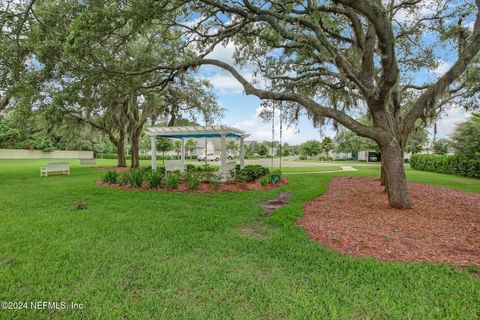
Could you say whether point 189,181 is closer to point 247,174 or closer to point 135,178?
point 135,178

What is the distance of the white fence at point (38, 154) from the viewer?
34.8m

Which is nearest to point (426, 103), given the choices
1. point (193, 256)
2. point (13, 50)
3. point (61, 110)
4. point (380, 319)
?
point (380, 319)

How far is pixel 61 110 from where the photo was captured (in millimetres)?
11664

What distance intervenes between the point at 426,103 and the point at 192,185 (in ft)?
24.4

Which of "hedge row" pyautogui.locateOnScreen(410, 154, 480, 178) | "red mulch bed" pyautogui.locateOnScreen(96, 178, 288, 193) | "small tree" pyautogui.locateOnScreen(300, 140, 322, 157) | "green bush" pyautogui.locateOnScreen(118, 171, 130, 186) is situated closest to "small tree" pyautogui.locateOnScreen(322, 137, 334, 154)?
"small tree" pyautogui.locateOnScreen(300, 140, 322, 157)

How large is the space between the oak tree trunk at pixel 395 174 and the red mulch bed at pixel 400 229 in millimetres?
241

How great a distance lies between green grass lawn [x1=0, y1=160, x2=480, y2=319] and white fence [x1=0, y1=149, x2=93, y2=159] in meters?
→ 41.6

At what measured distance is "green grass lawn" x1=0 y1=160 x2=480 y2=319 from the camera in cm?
228

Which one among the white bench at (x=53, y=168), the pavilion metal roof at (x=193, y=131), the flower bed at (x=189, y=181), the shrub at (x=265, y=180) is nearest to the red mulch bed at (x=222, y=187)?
the flower bed at (x=189, y=181)

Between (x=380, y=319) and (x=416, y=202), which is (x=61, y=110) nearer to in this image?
(x=380, y=319)

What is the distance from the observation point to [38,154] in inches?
1529

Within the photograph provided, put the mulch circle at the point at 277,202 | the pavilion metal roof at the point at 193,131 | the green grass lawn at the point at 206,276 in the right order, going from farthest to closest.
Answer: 1. the pavilion metal roof at the point at 193,131
2. the mulch circle at the point at 277,202
3. the green grass lawn at the point at 206,276

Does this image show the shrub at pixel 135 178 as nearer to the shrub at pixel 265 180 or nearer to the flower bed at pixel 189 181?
the flower bed at pixel 189 181

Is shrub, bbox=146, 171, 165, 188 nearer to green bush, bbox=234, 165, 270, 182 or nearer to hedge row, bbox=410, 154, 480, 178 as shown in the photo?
green bush, bbox=234, 165, 270, 182
